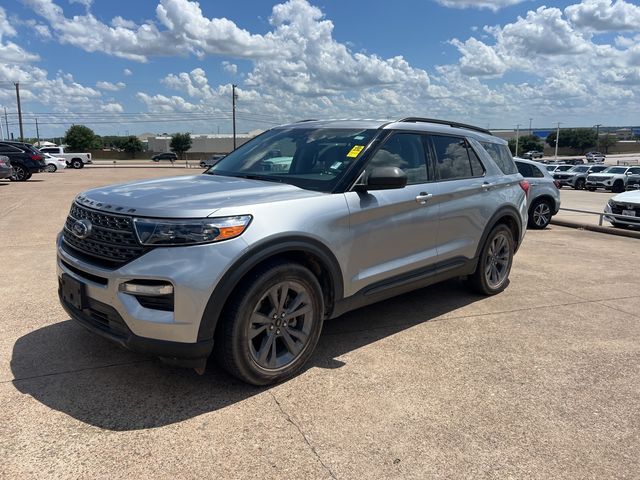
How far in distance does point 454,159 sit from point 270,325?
8.76 feet

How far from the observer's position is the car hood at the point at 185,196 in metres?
3.00

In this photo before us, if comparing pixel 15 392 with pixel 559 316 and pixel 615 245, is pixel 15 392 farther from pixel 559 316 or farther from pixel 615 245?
pixel 615 245

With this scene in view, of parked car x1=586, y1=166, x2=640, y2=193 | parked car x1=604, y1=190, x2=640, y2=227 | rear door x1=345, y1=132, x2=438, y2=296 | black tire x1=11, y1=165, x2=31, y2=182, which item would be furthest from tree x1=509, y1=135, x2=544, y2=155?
rear door x1=345, y1=132, x2=438, y2=296

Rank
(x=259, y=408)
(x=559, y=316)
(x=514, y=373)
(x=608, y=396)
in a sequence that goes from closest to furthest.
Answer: (x=259, y=408) → (x=608, y=396) → (x=514, y=373) → (x=559, y=316)

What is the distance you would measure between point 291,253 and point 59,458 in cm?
176

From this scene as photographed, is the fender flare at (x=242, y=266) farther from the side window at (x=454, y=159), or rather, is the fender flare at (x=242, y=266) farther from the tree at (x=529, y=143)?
the tree at (x=529, y=143)

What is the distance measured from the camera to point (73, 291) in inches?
129

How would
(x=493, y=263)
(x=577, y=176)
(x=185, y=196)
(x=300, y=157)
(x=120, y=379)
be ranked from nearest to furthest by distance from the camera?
(x=185, y=196) → (x=120, y=379) → (x=300, y=157) → (x=493, y=263) → (x=577, y=176)

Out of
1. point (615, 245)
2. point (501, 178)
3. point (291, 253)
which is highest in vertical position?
point (501, 178)

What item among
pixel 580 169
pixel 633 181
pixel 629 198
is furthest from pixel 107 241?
pixel 580 169

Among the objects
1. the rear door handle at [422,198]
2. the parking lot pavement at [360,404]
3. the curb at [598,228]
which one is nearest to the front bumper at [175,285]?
the parking lot pavement at [360,404]

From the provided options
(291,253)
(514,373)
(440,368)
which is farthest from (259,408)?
(514,373)

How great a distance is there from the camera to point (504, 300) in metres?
5.52

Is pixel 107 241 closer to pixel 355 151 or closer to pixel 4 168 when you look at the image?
pixel 355 151
